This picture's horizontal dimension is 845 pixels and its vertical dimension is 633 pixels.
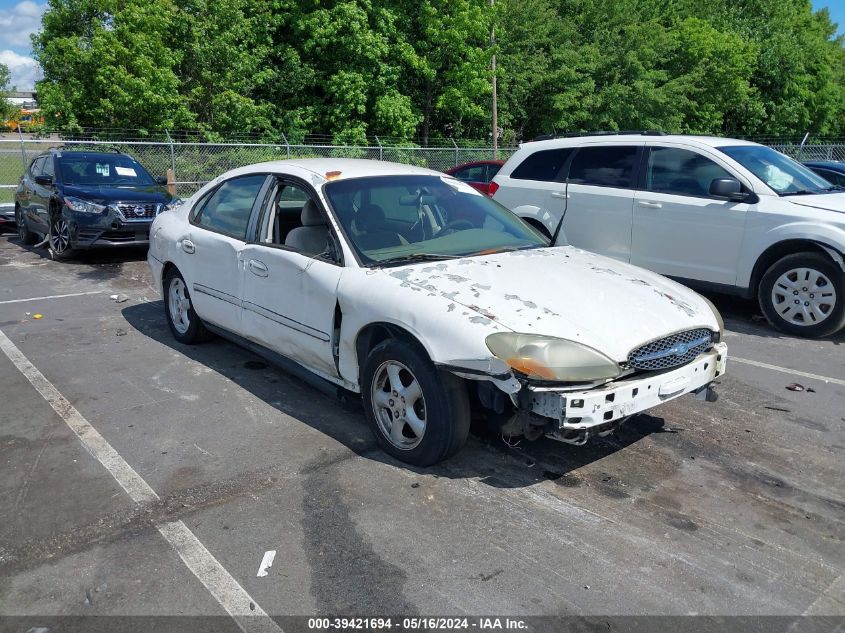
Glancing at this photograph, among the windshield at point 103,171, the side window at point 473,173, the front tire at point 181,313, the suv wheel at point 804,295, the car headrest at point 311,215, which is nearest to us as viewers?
the car headrest at point 311,215

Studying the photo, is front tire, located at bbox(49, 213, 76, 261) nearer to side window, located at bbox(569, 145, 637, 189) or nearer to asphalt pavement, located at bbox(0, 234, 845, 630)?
asphalt pavement, located at bbox(0, 234, 845, 630)

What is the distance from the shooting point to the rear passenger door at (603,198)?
7859 millimetres

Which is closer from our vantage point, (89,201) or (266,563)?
(266,563)

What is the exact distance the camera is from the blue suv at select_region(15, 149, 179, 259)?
10547 millimetres

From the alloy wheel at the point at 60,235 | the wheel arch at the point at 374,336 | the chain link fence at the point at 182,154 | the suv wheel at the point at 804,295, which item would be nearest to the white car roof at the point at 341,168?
the wheel arch at the point at 374,336

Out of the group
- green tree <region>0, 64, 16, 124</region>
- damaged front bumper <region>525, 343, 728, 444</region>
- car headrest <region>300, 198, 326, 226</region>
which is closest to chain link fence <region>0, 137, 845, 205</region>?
car headrest <region>300, 198, 326, 226</region>

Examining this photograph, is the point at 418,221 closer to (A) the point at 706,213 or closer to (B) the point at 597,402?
(B) the point at 597,402

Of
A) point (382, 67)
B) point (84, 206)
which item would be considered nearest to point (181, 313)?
point (84, 206)

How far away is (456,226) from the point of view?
4871mm

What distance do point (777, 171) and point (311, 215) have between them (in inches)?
201

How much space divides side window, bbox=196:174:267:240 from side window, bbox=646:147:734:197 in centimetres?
438

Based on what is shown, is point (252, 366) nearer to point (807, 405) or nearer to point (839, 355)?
point (807, 405)

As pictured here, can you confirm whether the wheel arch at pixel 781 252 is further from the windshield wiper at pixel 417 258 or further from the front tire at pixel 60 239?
the front tire at pixel 60 239

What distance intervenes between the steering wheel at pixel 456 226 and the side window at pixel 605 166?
3588 millimetres
